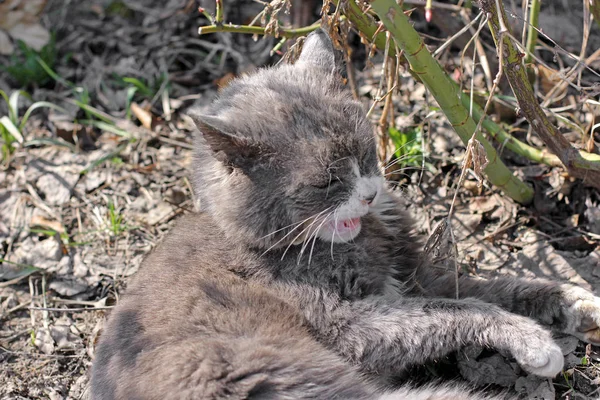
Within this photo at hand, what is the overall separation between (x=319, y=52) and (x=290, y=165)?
0.71 m

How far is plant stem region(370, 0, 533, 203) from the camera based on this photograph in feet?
9.20

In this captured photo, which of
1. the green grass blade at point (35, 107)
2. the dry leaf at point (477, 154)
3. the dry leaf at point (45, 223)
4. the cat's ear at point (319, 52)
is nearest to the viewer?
the dry leaf at point (477, 154)

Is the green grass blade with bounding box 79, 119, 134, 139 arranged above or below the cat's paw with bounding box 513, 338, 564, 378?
above

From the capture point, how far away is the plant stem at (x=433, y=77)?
280 centimetres

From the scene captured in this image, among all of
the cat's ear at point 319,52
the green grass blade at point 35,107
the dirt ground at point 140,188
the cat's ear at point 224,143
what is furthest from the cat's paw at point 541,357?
the green grass blade at point 35,107

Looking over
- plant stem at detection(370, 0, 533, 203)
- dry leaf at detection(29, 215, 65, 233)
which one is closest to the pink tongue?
plant stem at detection(370, 0, 533, 203)

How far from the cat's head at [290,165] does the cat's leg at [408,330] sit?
12.5 inches

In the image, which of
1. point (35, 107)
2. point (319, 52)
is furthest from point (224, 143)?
point (35, 107)

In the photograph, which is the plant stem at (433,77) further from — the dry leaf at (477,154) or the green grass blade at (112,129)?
the green grass blade at (112,129)

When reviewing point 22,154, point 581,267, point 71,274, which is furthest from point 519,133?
point 22,154

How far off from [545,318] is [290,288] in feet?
3.93

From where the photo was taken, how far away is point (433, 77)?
10.0 ft

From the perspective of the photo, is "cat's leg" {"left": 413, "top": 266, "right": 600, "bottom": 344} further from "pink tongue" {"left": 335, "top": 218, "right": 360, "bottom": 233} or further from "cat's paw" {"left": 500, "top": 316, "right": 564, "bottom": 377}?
"pink tongue" {"left": 335, "top": 218, "right": 360, "bottom": 233}

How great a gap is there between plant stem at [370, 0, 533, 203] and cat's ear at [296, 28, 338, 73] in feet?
0.79
